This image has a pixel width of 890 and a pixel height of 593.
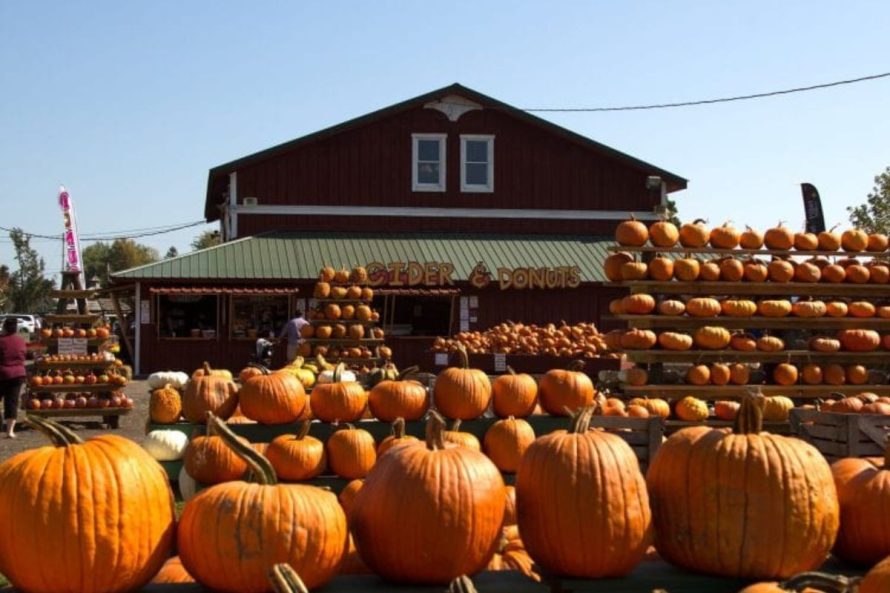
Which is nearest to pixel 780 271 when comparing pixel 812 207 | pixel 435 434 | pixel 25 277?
pixel 435 434

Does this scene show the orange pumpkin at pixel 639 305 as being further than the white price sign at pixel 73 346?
No

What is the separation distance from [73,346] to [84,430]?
1.45m

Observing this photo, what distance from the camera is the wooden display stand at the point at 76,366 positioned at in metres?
14.0

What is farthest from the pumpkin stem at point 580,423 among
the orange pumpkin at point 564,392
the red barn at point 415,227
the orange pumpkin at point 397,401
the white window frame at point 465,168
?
the white window frame at point 465,168

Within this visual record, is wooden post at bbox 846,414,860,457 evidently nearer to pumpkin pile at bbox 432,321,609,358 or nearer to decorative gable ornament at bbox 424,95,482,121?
pumpkin pile at bbox 432,321,609,358

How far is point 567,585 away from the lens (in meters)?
3.33

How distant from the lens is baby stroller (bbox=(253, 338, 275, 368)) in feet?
68.8

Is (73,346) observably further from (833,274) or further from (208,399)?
(833,274)

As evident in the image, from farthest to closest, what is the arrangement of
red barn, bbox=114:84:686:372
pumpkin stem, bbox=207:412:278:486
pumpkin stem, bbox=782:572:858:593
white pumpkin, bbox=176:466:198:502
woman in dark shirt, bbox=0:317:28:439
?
red barn, bbox=114:84:686:372
woman in dark shirt, bbox=0:317:28:439
white pumpkin, bbox=176:466:198:502
pumpkin stem, bbox=207:412:278:486
pumpkin stem, bbox=782:572:858:593

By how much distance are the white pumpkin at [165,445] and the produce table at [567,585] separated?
4.19 meters

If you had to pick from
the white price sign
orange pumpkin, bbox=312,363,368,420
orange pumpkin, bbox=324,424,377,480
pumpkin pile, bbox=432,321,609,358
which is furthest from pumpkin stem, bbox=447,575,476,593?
pumpkin pile, bbox=432,321,609,358

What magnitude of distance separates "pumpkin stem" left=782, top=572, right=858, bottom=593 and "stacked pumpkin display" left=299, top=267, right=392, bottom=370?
11584 mm

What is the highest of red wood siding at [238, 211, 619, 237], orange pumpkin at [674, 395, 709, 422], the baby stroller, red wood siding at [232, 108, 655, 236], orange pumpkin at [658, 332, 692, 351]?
red wood siding at [232, 108, 655, 236]

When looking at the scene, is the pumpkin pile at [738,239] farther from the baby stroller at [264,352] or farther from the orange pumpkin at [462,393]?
the baby stroller at [264,352]
